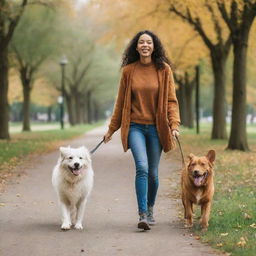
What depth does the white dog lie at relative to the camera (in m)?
7.25

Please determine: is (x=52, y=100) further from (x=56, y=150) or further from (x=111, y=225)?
(x=111, y=225)

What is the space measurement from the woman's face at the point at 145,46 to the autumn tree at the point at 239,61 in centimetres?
1344

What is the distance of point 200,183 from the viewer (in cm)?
716

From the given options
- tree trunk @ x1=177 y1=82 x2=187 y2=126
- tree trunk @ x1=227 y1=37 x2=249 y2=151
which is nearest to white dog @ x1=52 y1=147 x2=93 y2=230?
tree trunk @ x1=227 y1=37 x2=249 y2=151

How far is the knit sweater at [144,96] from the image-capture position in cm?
745

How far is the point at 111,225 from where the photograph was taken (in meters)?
7.82

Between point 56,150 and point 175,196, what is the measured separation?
39.6ft

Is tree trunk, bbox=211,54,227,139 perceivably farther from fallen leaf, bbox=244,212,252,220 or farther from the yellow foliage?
the yellow foliage

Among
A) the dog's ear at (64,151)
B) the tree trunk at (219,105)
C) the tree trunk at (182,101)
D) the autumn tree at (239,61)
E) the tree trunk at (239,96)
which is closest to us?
the dog's ear at (64,151)

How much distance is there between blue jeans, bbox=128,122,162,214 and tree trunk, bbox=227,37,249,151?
45.1 feet

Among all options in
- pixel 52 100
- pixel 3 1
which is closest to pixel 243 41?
pixel 3 1

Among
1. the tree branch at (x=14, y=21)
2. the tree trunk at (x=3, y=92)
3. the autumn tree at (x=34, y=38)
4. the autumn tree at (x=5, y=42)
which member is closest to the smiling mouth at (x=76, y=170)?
the autumn tree at (x=5, y=42)

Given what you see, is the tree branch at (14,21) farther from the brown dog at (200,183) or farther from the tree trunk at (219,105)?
the brown dog at (200,183)

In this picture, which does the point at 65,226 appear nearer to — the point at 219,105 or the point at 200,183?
the point at 200,183
